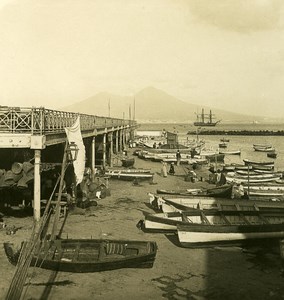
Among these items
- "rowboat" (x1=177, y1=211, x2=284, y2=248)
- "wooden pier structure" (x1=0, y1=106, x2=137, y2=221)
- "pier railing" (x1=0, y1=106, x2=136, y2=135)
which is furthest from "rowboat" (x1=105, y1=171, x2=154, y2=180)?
"rowboat" (x1=177, y1=211, x2=284, y2=248)

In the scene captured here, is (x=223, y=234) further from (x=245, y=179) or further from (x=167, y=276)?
(x=245, y=179)

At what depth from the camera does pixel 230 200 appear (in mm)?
20125

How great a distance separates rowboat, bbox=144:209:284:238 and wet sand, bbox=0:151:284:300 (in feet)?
1.58

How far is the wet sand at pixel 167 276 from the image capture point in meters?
11.1

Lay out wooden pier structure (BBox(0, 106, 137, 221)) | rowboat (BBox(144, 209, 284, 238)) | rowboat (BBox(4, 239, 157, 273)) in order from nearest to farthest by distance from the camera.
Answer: rowboat (BBox(4, 239, 157, 273)) → wooden pier structure (BBox(0, 106, 137, 221)) → rowboat (BBox(144, 209, 284, 238))

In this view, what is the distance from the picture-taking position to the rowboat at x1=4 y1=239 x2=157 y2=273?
12.2 m

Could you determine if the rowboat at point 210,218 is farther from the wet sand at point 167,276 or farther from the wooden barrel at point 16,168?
the wooden barrel at point 16,168

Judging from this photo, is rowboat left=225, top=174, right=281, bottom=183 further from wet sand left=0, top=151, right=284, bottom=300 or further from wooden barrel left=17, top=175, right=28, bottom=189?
wooden barrel left=17, top=175, right=28, bottom=189

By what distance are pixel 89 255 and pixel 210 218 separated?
22.3 ft

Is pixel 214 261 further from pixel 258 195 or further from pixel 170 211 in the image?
pixel 258 195

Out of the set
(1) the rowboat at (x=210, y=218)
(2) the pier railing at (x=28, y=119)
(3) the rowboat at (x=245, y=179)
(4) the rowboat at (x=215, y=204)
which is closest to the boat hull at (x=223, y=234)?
(1) the rowboat at (x=210, y=218)

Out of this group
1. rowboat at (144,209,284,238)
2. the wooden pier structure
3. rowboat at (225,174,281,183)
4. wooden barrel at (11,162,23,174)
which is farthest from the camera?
rowboat at (225,174,281,183)

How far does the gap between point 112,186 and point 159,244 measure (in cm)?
1399

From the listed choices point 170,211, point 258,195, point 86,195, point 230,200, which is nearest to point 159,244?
point 170,211
